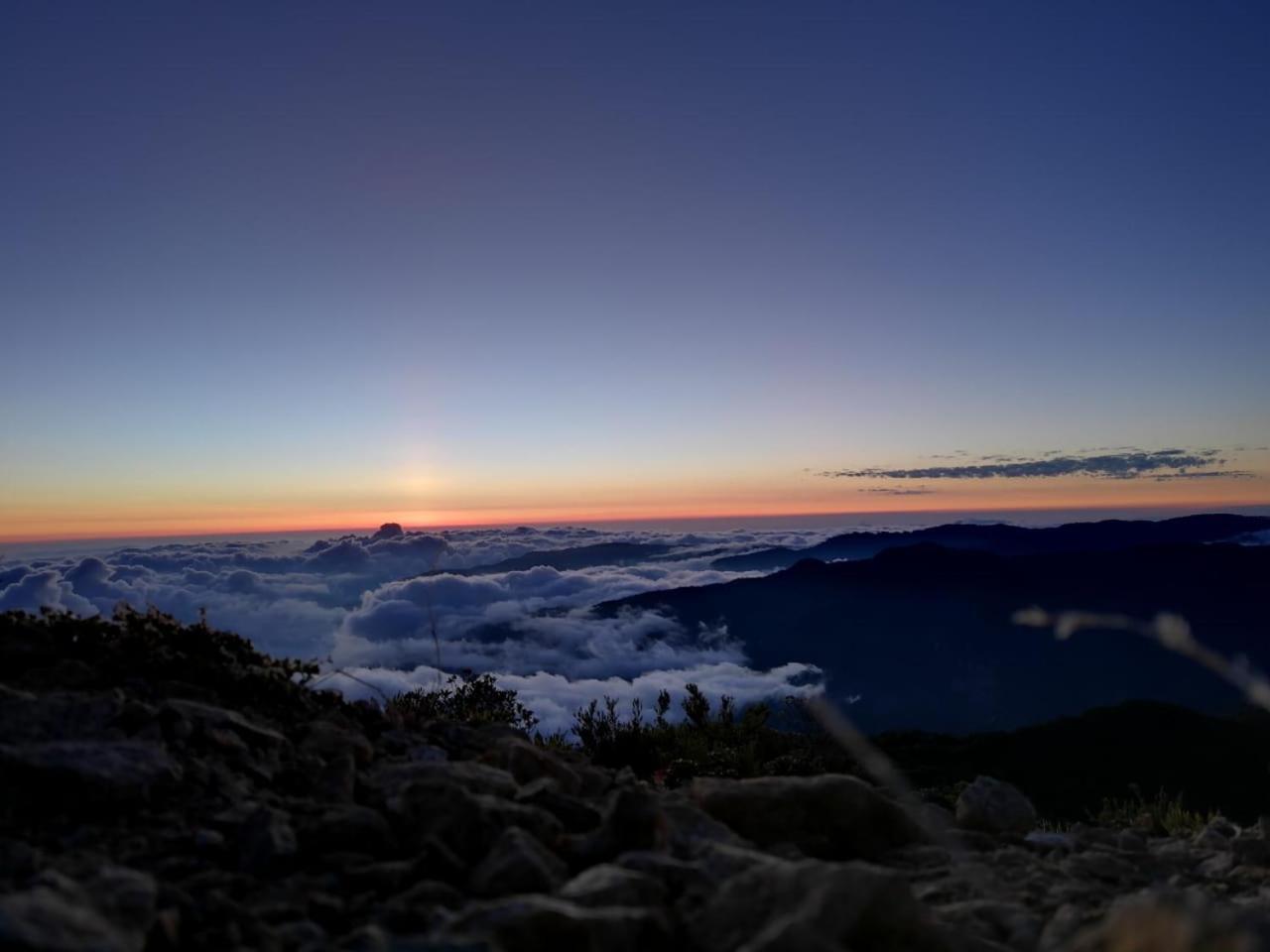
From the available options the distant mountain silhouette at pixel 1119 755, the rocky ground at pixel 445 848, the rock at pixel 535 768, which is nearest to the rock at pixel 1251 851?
the rocky ground at pixel 445 848

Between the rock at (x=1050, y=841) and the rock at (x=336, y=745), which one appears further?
the rock at (x=1050, y=841)

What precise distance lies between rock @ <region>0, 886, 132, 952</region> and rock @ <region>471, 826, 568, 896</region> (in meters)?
1.16

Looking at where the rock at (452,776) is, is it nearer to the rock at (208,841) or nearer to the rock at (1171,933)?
the rock at (208,841)

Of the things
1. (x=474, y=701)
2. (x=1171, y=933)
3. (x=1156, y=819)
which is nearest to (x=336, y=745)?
(x=1171, y=933)

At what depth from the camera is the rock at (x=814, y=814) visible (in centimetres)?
462

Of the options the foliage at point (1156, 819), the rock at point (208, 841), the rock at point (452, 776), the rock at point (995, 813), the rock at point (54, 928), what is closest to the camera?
the rock at point (54, 928)

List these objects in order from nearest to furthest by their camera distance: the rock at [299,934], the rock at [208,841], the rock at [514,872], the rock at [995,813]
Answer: the rock at [299,934] < the rock at [514,872] < the rock at [208,841] < the rock at [995,813]

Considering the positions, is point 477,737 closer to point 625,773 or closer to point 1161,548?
point 625,773

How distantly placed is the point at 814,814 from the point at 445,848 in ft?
Result: 7.38

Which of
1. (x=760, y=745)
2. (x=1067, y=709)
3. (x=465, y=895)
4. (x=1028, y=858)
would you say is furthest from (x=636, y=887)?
(x=1067, y=709)

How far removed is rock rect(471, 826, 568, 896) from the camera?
3184mm

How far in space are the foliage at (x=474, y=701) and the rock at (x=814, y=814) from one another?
5.67m

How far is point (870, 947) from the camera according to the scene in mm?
2760

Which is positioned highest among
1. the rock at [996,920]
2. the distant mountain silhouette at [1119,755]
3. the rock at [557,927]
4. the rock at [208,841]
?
the rock at [557,927]
